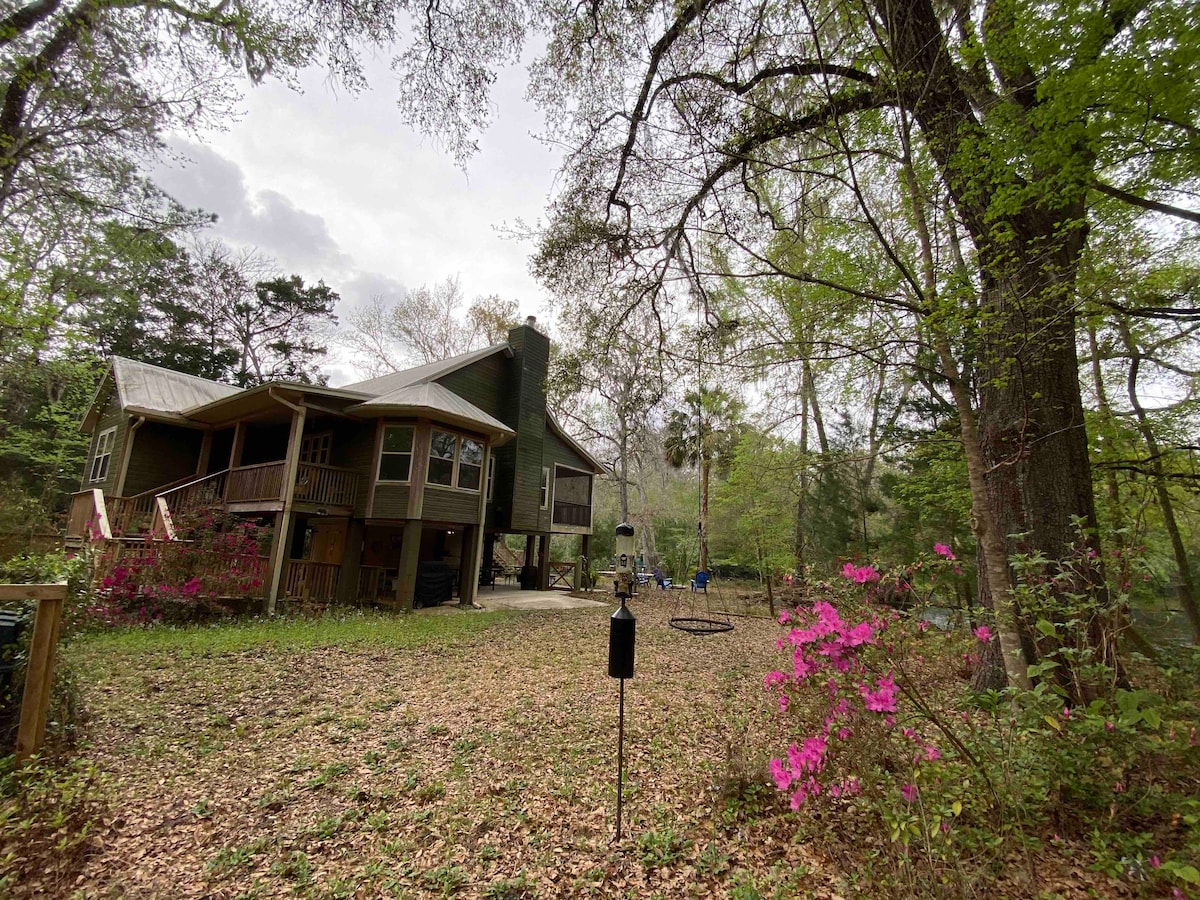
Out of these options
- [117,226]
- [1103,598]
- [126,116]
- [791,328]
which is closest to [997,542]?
[1103,598]

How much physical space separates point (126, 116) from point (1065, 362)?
13794 millimetres

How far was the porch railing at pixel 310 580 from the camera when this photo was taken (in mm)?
10078

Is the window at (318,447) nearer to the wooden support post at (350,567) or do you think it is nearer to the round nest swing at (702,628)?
the wooden support post at (350,567)

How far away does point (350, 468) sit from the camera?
Answer: 11.5 metres

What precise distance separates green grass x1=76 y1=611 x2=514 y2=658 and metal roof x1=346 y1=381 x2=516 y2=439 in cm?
425

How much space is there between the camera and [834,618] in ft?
8.00

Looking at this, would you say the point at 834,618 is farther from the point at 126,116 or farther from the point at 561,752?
the point at 126,116

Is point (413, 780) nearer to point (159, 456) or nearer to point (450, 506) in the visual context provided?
point (450, 506)

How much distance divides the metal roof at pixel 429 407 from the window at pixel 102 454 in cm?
912

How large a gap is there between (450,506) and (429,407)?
2.44m

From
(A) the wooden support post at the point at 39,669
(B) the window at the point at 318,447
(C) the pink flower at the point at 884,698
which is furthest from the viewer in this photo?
(B) the window at the point at 318,447

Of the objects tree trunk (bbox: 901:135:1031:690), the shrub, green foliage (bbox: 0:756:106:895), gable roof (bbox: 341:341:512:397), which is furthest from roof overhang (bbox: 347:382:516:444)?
the shrub

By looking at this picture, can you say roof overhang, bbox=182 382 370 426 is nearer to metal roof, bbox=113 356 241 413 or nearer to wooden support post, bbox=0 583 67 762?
metal roof, bbox=113 356 241 413

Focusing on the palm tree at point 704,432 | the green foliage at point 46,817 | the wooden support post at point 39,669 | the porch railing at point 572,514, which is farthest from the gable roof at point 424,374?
the green foliage at point 46,817
